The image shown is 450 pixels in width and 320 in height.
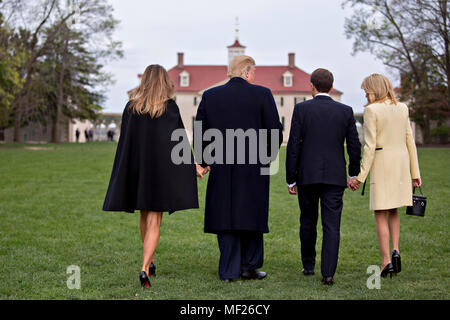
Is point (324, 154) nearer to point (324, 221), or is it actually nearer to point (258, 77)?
point (324, 221)

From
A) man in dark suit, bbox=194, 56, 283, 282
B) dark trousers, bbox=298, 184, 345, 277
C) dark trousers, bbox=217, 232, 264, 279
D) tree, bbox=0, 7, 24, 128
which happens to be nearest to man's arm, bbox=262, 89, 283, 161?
man in dark suit, bbox=194, 56, 283, 282

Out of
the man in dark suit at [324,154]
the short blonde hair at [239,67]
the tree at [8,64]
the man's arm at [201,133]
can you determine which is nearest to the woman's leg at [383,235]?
the man in dark suit at [324,154]

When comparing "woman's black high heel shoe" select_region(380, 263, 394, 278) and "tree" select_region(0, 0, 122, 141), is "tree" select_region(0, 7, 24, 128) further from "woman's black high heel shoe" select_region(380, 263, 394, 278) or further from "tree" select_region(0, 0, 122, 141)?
"woman's black high heel shoe" select_region(380, 263, 394, 278)

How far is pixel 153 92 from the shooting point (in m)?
5.97

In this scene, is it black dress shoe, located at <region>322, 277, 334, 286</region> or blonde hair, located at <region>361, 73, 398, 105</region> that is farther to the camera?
blonde hair, located at <region>361, 73, 398, 105</region>

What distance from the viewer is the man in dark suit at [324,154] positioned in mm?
6031

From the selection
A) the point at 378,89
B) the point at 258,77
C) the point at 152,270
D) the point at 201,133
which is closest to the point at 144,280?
the point at 152,270

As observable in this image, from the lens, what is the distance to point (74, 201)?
13.3 m

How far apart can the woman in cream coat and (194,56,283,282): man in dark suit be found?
3.07ft

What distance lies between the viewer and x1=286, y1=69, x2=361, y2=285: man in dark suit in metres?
6.03

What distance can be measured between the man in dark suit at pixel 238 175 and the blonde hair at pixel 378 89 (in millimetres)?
992

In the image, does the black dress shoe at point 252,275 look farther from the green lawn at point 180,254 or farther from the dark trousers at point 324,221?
the dark trousers at point 324,221

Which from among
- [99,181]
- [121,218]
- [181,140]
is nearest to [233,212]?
[181,140]
